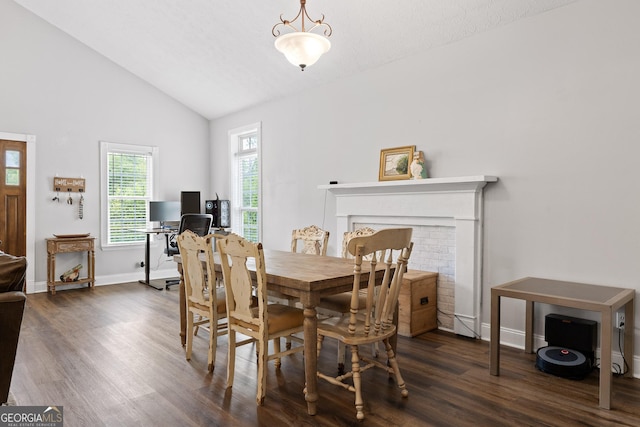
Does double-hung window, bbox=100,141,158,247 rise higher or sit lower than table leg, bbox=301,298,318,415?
higher

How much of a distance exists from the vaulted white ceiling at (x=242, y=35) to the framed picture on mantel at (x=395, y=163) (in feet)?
3.28

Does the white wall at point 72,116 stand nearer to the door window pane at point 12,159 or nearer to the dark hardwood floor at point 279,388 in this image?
the door window pane at point 12,159

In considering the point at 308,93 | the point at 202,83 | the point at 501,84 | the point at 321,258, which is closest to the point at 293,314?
the point at 321,258

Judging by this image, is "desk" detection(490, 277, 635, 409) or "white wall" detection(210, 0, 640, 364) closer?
"desk" detection(490, 277, 635, 409)

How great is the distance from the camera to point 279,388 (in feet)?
8.73

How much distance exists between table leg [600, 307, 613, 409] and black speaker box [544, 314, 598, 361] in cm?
56

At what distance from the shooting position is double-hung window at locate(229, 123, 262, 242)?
6.49m

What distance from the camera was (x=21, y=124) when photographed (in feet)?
18.3

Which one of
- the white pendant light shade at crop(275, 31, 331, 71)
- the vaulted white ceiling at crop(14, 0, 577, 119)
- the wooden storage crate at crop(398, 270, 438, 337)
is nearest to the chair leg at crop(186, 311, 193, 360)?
the wooden storage crate at crop(398, 270, 438, 337)

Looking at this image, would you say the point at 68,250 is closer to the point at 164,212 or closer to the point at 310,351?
the point at 164,212

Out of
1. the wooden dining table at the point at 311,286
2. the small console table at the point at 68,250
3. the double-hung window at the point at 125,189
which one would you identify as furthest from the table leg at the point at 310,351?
the double-hung window at the point at 125,189

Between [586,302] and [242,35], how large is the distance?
14.1 ft

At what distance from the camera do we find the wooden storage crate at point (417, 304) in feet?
12.1

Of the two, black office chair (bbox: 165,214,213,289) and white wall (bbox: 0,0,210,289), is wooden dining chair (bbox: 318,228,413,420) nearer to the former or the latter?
black office chair (bbox: 165,214,213,289)
